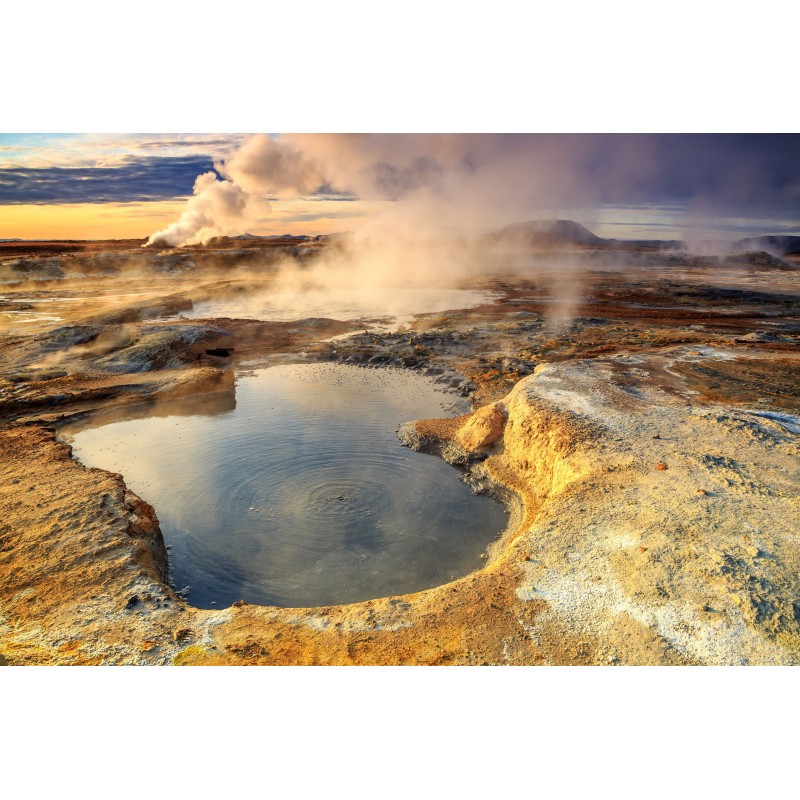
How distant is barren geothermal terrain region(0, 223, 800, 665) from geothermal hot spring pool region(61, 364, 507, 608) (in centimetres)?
3

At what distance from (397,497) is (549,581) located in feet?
7.03

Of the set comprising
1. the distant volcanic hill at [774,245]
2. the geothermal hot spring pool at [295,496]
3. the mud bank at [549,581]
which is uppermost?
the distant volcanic hill at [774,245]

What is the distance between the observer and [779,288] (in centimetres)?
1750

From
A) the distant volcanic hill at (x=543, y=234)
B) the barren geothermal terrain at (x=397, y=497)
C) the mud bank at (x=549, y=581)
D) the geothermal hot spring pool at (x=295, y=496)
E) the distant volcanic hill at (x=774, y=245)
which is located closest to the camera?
the mud bank at (x=549, y=581)

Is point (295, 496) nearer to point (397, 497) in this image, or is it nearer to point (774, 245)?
point (397, 497)

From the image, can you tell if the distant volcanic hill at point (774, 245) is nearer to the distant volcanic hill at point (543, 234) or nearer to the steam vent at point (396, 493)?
the steam vent at point (396, 493)

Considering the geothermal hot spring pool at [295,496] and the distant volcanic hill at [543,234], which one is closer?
the geothermal hot spring pool at [295,496]

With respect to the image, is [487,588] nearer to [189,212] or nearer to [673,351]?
[673,351]

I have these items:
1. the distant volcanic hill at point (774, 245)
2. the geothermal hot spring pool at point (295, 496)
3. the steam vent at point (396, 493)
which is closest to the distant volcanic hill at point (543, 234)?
the distant volcanic hill at point (774, 245)

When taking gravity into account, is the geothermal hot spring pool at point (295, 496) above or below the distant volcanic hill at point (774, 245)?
below

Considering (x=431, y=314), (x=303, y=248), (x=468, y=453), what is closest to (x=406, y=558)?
(x=468, y=453)

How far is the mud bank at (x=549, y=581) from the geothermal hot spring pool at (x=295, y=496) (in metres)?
0.40

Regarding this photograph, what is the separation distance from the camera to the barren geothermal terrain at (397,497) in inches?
123

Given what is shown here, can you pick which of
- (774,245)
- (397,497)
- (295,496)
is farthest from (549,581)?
(774,245)
